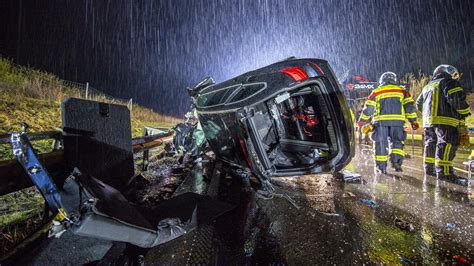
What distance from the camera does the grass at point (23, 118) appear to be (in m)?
2.24

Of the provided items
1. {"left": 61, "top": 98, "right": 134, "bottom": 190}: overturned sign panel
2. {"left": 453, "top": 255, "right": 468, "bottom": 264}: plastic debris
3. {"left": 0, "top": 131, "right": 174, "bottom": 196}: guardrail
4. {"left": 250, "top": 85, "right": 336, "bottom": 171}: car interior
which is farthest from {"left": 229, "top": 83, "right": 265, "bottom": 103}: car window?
{"left": 453, "top": 255, "right": 468, "bottom": 264}: plastic debris

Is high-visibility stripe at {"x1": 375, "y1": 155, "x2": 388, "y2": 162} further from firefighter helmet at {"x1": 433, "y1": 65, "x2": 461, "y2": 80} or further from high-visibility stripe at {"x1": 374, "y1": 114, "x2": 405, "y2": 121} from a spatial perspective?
firefighter helmet at {"x1": 433, "y1": 65, "x2": 461, "y2": 80}

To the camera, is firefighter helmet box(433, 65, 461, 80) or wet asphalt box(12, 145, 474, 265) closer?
wet asphalt box(12, 145, 474, 265)

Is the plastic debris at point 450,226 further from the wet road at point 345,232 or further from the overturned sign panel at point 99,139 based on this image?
the overturned sign panel at point 99,139

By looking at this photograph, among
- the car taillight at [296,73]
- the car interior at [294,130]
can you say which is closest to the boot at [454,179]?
the car interior at [294,130]

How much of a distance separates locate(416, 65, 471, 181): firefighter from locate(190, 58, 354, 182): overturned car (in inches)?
86.2

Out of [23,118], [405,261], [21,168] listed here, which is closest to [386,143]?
[405,261]

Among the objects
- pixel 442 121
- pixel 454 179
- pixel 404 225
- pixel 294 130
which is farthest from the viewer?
pixel 294 130

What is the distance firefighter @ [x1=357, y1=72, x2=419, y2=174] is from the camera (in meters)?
3.94

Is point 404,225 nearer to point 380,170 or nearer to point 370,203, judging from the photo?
point 370,203

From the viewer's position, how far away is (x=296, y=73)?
2.15 m

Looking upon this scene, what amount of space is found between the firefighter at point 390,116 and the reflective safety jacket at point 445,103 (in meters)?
0.33

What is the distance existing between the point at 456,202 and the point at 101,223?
3733 millimetres

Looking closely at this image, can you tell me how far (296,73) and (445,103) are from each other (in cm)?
361
